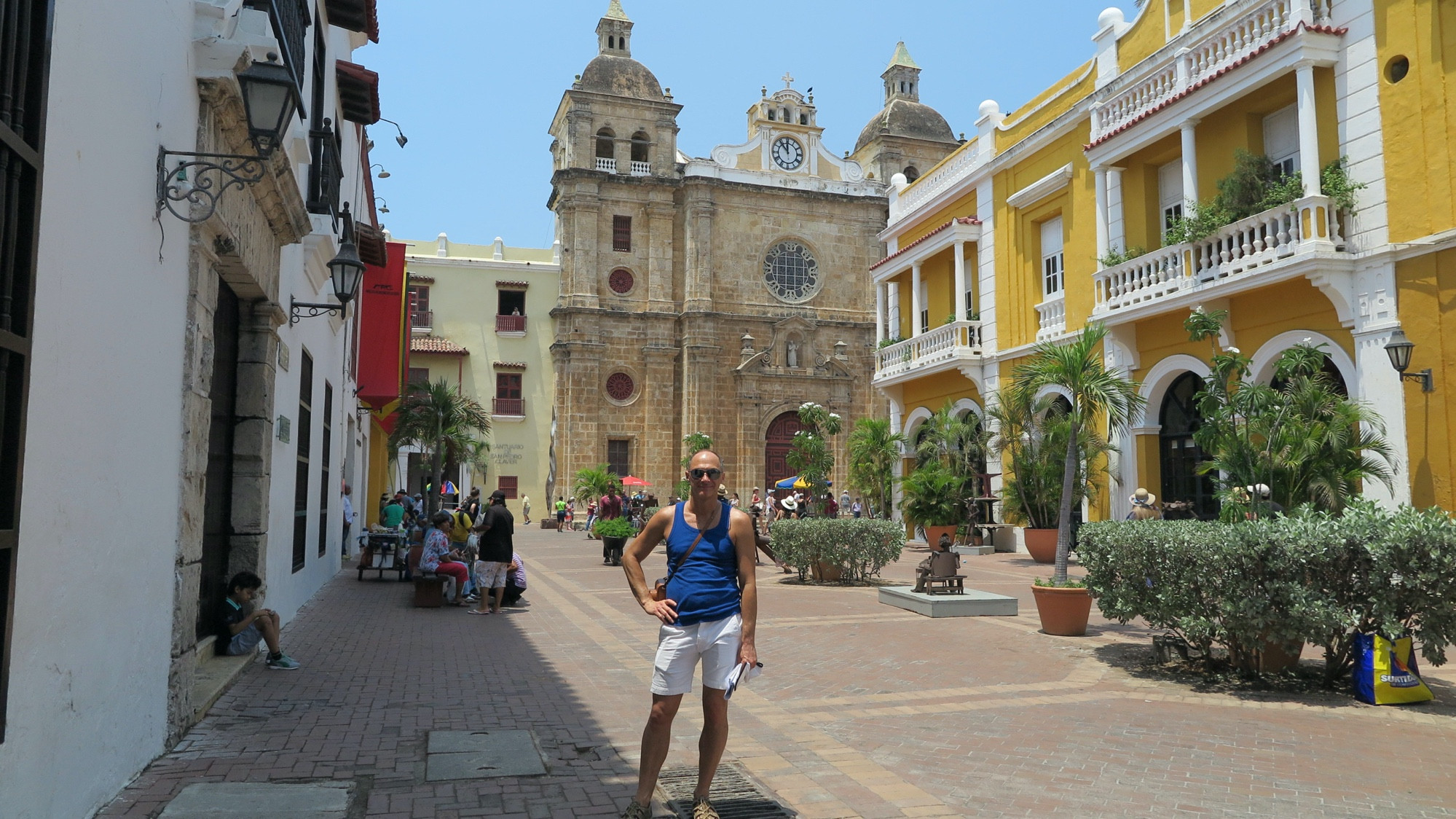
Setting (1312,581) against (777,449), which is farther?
(777,449)

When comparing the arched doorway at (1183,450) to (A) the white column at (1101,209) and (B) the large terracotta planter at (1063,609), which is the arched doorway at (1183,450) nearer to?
(A) the white column at (1101,209)

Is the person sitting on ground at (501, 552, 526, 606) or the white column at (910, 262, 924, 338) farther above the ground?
the white column at (910, 262, 924, 338)

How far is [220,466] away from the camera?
7527mm

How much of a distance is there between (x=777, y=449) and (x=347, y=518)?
72.0 feet

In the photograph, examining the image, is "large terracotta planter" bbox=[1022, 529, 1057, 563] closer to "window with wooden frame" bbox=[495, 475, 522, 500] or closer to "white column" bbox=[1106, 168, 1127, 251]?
"white column" bbox=[1106, 168, 1127, 251]

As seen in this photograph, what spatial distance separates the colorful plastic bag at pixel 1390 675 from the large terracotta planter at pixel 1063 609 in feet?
9.66

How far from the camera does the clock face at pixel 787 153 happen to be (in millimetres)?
41125

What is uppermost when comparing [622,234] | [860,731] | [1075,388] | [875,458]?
[622,234]

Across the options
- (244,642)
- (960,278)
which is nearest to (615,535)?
(960,278)

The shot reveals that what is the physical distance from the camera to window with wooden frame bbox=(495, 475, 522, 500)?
37.3m

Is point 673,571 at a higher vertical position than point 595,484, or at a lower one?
A: lower

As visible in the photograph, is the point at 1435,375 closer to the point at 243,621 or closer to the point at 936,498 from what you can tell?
the point at 936,498

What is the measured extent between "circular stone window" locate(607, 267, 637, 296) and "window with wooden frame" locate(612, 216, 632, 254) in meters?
0.83

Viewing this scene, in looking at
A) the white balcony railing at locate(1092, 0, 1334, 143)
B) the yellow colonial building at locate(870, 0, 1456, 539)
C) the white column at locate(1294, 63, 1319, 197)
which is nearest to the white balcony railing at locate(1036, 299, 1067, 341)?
the yellow colonial building at locate(870, 0, 1456, 539)
